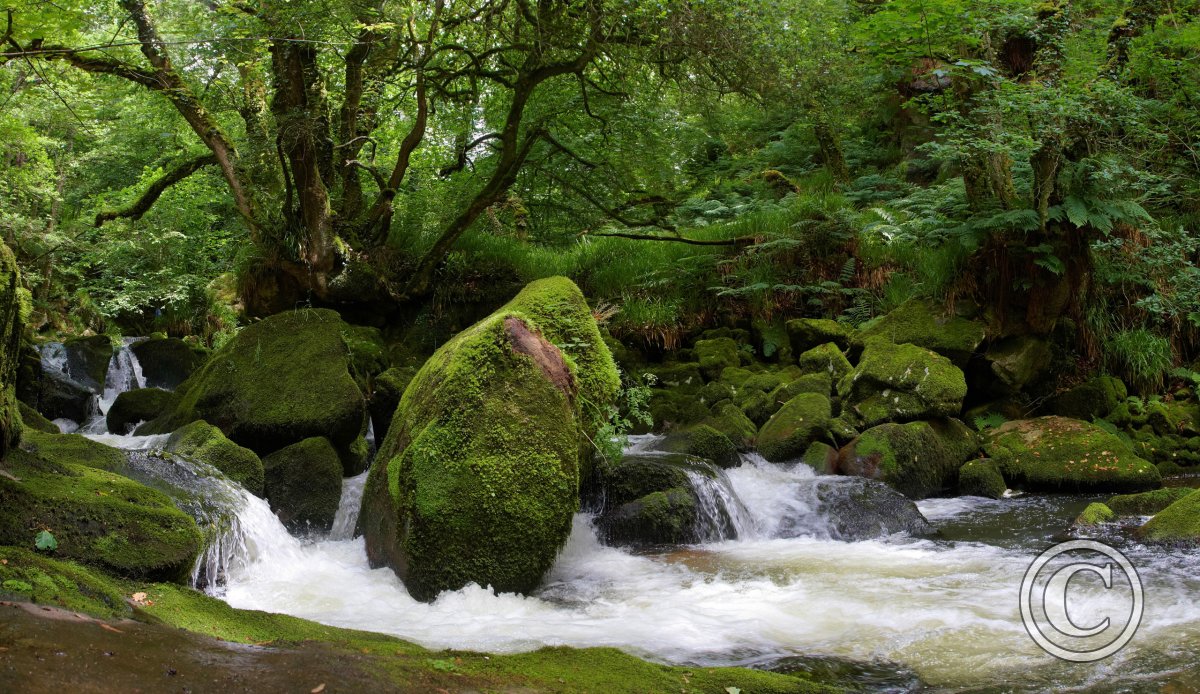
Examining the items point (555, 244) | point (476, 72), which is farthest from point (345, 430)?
point (555, 244)

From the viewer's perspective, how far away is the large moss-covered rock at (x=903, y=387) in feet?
31.6

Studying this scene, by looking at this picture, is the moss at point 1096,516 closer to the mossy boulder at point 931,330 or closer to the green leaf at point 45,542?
the mossy boulder at point 931,330

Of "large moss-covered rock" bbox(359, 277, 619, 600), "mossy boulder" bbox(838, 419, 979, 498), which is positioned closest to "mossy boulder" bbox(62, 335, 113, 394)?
"large moss-covered rock" bbox(359, 277, 619, 600)

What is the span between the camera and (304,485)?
7312 millimetres

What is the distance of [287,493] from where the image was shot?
7.26m

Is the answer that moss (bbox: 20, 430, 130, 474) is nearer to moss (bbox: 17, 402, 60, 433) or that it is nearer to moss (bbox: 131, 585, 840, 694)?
moss (bbox: 131, 585, 840, 694)

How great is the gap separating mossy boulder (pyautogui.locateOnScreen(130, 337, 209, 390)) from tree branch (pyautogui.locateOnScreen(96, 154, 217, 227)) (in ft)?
6.42

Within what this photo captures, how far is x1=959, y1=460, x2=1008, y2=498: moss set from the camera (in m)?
8.87

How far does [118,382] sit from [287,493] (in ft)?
22.2

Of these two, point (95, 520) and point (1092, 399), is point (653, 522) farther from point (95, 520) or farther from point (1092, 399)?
point (1092, 399)

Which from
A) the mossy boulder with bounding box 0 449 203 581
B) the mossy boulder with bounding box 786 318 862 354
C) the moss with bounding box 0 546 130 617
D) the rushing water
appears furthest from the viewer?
the mossy boulder with bounding box 786 318 862 354

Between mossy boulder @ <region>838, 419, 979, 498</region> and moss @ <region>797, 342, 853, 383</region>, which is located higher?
moss @ <region>797, 342, 853, 383</region>

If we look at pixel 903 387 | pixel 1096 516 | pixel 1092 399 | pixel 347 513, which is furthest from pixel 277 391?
pixel 1092 399

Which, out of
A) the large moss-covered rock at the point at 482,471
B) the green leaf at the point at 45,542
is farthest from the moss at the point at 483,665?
the large moss-covered rock at the point at 482,471
